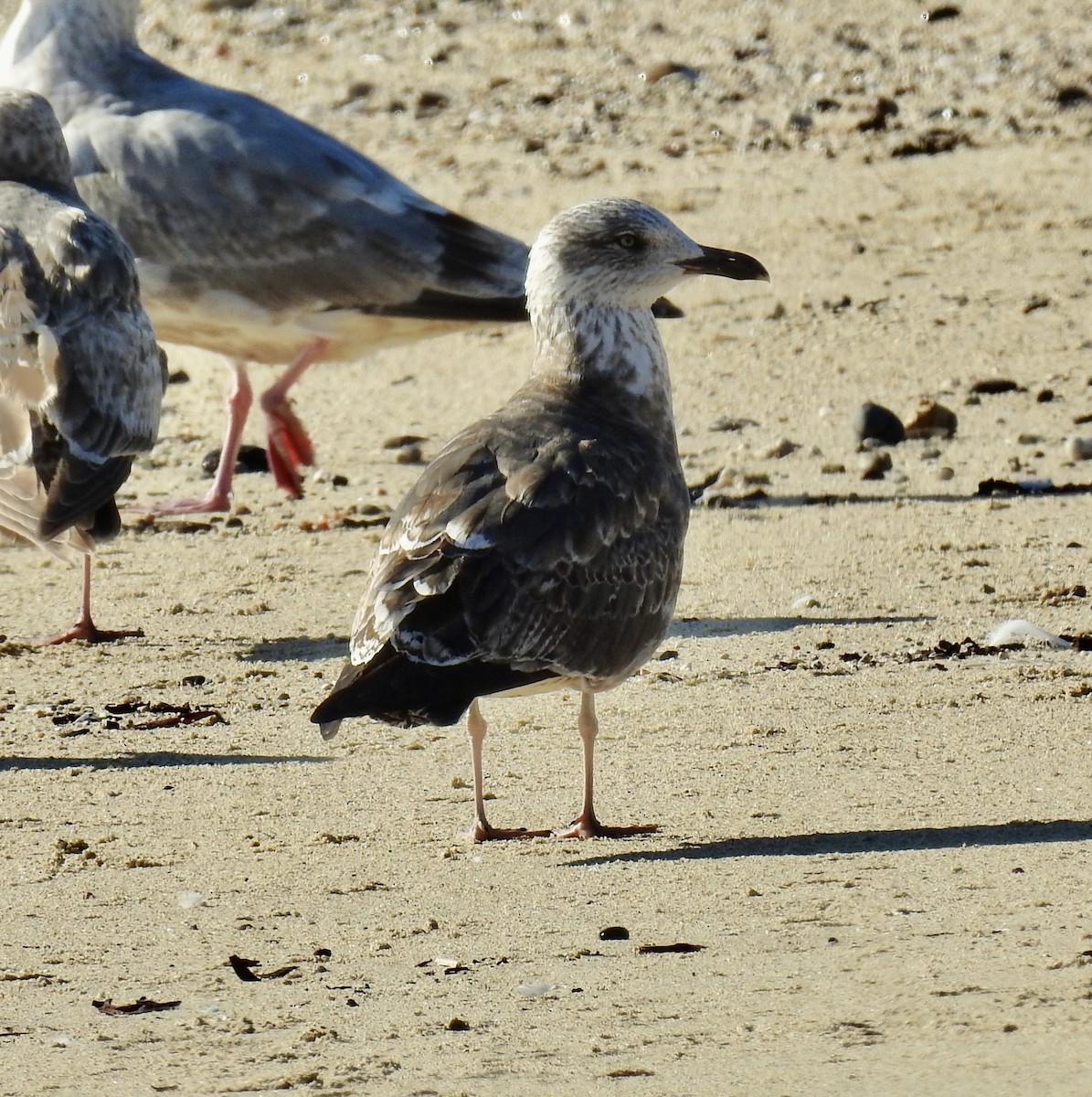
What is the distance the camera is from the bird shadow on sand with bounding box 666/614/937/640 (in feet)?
22.8

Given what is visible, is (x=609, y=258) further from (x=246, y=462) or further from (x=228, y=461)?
(x=246, y=462)

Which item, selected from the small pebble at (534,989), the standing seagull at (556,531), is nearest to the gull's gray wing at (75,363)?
the standing seagull at (556,531)

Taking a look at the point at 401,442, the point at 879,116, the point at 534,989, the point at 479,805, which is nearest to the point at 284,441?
the point at 401,442

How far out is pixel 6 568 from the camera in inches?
338

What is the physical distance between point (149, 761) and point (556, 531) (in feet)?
4.59

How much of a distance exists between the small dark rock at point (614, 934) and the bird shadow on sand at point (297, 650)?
275 centimetres

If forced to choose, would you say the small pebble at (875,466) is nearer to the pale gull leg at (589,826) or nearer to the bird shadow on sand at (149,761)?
the bird shadow on sand at (149,761)

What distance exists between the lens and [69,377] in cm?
717

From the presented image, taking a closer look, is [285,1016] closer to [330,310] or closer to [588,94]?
[330,310]

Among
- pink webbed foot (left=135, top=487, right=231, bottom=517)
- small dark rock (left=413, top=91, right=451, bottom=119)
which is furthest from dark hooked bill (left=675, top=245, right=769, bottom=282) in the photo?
small dark rock (left=413, top=91, right=451, bottom=119)

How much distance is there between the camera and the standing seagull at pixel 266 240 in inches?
383

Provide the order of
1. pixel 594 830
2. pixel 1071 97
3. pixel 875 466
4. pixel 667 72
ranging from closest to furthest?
pixel 594 830
pixel 875 466
pixel 1071 97
pixel 667 72

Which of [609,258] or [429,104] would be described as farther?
[429,104]

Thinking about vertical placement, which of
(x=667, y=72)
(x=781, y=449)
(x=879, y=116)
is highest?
(x=667, y=72)
